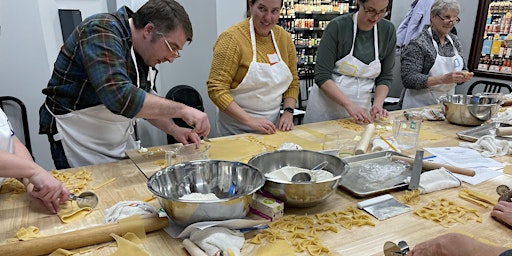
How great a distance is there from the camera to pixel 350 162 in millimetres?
1579

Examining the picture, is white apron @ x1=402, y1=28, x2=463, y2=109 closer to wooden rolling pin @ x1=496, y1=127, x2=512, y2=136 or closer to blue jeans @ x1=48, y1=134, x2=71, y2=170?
wooden rolling pin @ x1=496, y1=127, x2=512, y2=136

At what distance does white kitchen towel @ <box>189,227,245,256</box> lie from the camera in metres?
0.95

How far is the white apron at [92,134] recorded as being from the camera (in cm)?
171

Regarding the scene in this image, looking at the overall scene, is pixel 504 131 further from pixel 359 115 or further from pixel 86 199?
pixel 86 199

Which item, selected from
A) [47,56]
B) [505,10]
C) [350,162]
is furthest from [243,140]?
[505,10]

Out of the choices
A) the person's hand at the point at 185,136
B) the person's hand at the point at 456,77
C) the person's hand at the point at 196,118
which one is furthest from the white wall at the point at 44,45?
the person's hand at the point at 196,118

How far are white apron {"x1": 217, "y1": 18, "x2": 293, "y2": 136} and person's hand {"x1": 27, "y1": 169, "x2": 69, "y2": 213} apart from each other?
49.2 inches

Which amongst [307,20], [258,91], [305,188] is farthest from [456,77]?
[307,20]

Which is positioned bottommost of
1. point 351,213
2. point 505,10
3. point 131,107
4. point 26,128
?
point 26,128

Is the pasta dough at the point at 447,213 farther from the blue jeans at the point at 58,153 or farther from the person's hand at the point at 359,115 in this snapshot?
the blue jeans at the point at 58,153

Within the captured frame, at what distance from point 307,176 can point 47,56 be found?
2.88 meters

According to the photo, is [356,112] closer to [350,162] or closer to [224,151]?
[350,162]

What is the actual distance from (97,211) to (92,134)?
678 mm

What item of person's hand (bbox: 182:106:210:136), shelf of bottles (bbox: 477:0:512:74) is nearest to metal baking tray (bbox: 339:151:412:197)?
person's hand (bbox: 182:106:210:136)
